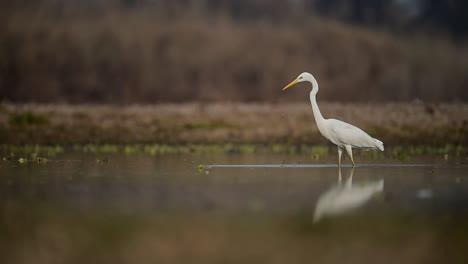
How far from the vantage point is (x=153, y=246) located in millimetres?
8555

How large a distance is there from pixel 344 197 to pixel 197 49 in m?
23.1

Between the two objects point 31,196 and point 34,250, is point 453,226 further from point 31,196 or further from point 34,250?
point 31,196

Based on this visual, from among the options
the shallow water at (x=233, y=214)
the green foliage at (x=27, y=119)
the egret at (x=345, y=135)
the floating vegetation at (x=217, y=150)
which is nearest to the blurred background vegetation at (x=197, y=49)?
the green foliage at (x=27, y=119)

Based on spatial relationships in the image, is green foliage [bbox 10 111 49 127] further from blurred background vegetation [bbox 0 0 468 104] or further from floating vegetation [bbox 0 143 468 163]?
blurred background vegetation [bbox 0 0 468 104]

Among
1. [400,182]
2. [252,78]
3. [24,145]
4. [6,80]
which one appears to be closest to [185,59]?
[252,78]

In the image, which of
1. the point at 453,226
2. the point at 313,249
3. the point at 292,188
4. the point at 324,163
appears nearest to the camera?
the point at 313,249

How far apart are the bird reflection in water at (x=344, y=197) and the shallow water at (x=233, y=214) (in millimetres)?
12

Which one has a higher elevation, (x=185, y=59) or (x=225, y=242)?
(x=185, y=59)

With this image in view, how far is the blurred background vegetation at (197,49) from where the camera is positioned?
3309 cm

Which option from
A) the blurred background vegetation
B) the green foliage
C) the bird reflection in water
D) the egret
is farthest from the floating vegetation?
the blurred background vegetation

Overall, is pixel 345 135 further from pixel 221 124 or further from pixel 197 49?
pixel 197 49

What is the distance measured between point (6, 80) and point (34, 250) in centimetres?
2572

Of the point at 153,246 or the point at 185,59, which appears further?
the point at 185,59

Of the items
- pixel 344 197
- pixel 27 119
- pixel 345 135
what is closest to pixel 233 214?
→ pixel 344 197
